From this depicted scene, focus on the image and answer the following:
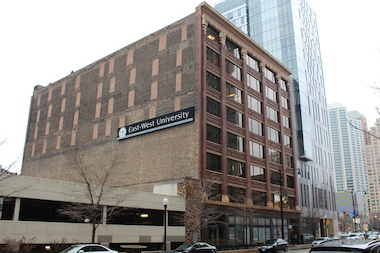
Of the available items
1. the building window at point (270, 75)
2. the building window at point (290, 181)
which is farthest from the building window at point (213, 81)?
the building window at point (290, 181)

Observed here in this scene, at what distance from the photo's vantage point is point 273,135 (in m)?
56.9

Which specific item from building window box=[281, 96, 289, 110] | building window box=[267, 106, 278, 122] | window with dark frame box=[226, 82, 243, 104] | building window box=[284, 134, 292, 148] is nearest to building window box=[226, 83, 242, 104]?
window with dark frame box=[226, 82, 243, 104]

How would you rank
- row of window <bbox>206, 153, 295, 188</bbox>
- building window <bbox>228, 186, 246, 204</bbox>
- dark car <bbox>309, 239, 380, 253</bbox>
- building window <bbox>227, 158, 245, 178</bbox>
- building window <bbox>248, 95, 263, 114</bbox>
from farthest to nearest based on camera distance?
building window <bbox>248, 95, 263, 114</bbox>
building window <bbox>227, 158, 245, 178</bbox>
building window <bbox>228, 186, 246, 204</bbox>
row of window <bbox>206, 153, 295, 188</bbox>
dark car <bbox>309, 239, 380, 253</bbox>

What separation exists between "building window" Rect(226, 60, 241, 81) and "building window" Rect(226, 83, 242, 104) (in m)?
1.91

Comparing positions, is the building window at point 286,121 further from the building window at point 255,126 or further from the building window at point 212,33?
the building window at point 212,33

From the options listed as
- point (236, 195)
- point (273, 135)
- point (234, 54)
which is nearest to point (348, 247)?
point (236, 195)

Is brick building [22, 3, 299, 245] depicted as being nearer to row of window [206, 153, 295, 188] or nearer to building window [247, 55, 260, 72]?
row of window [206, 153, 295, 188]

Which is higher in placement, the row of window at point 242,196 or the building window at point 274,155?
the building window at point 274,155

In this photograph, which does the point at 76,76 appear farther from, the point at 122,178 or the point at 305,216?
the point at 305,216

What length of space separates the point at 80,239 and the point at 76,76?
4009 cm

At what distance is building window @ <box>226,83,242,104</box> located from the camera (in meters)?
Result: 48.2

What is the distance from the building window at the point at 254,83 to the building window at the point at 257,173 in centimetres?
1276

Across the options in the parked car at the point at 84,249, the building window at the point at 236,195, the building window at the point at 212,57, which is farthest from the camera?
the building window at the point at 212,57

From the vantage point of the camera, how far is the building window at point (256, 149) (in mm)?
50219
